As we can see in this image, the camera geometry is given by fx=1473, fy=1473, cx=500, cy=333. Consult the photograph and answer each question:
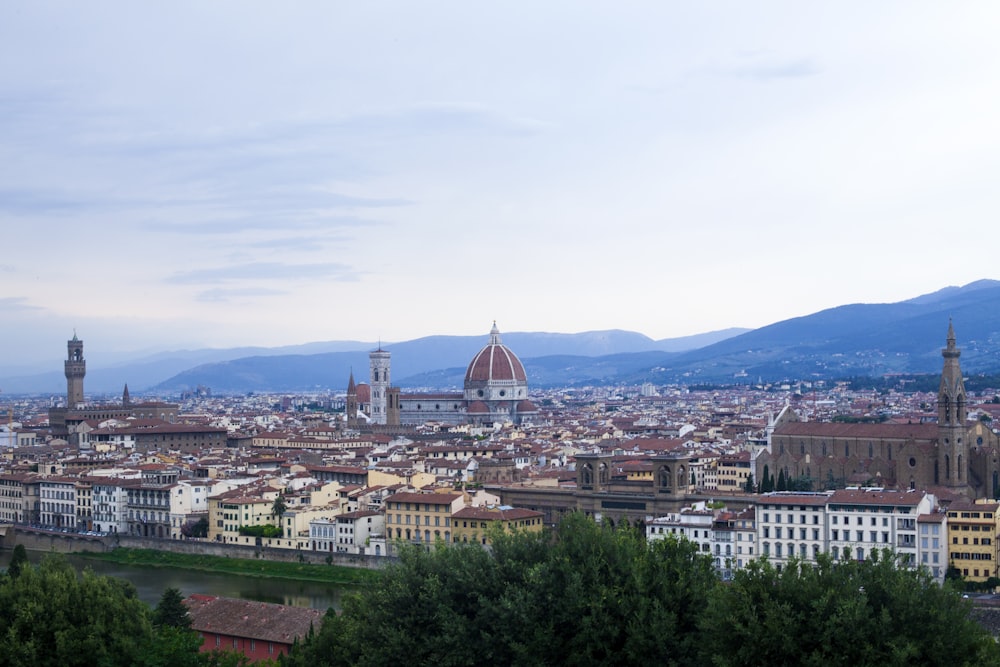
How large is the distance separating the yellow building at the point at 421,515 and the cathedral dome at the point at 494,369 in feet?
207

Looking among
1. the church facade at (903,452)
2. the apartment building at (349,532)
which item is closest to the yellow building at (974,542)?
the church facade at (903,452)

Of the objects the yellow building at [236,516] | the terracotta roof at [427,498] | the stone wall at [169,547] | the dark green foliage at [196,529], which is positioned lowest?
the stone wall at [169,547]

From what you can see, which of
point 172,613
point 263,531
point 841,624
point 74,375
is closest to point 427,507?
point 263,531

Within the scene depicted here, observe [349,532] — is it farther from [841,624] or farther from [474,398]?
[474,398]

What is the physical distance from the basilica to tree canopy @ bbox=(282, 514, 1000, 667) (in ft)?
274

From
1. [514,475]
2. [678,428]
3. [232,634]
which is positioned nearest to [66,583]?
[232,634]

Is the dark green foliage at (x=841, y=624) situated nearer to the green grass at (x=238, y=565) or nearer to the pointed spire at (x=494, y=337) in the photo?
the green grass at (x=238, y=565)

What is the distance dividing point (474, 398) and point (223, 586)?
6806 cm

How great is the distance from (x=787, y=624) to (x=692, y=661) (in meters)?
1.80

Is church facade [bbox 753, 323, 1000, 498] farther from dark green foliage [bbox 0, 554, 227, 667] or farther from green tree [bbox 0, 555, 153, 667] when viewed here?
green tree [bbox 0, 555, 153, 667]

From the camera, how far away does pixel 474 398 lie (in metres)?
109

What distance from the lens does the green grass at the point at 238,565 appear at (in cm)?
4194

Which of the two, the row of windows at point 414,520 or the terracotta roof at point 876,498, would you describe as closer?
the terracotta roof at point 876,498

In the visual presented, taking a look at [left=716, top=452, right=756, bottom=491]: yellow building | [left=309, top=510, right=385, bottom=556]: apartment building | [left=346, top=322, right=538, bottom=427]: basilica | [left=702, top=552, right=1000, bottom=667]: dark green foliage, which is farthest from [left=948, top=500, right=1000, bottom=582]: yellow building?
[left=346, top=322, right=538, bottom=427]: basilica
